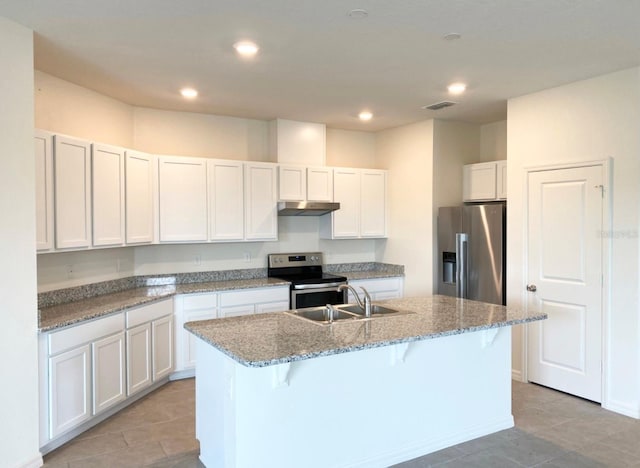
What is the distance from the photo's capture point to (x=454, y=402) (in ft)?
10.7

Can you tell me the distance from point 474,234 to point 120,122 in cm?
385

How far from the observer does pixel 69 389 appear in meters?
3.25

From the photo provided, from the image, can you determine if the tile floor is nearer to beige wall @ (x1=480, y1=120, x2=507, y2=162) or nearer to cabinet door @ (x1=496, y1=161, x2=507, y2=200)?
cabinet door @ (x1=496, y1=161, x2=507, y2=200)

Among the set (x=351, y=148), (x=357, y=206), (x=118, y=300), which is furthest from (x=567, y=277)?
(x=118, y=300)

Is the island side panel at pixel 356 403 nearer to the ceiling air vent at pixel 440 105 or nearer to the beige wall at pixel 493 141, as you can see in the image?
the ceiling air vent at pixel 440 105

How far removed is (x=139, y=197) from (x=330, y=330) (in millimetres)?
2595

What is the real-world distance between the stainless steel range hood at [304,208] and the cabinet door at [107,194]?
1.77m

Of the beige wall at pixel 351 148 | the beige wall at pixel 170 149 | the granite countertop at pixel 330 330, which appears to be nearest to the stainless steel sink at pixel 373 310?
the granite countertop at pixel 330 330

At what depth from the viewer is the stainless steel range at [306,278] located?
16.9ft

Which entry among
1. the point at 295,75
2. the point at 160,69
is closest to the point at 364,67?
the point at 295,75

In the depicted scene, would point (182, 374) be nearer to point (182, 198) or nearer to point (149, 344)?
point (149, 344)

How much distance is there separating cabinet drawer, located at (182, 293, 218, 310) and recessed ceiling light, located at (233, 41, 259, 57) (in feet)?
7.79

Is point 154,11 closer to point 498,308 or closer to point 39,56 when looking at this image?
point 39,56

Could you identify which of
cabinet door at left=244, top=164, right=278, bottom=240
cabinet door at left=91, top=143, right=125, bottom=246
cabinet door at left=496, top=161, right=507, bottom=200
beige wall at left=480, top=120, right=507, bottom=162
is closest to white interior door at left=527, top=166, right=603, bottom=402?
cabinet door at left=496, top=161, right=507, bottom=200
